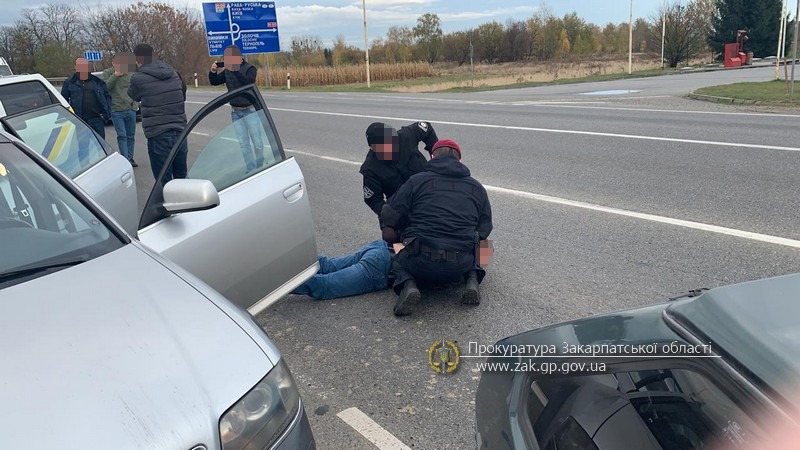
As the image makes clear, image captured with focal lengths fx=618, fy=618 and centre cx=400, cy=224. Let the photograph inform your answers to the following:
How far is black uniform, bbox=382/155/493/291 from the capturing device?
418 centimetres

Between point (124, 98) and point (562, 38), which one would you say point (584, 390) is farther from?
point (562, 38)

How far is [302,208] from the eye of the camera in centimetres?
389

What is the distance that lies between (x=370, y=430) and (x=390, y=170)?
2493mm

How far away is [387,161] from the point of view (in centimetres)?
501

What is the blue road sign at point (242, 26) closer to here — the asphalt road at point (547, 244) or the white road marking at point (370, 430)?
the asphalt road at point (547, 244)

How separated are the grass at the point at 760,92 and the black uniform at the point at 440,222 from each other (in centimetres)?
1306

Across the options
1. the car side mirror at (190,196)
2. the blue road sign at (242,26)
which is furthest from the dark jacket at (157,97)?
the blue road sign at (242,26)

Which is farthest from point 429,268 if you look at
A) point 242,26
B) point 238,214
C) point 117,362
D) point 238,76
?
point 242,26

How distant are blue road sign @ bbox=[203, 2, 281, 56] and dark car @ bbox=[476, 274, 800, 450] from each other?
29.4 metres

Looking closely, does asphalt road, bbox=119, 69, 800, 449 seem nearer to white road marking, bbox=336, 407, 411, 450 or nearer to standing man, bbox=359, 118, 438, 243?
white road marking, bbox=336, 407, 411, 450

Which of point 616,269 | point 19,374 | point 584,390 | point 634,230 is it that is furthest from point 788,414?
point 634,230

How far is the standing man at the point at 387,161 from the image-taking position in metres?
4.90

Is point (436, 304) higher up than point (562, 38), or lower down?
lower down

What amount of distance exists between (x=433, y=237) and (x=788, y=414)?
3.03 metres
